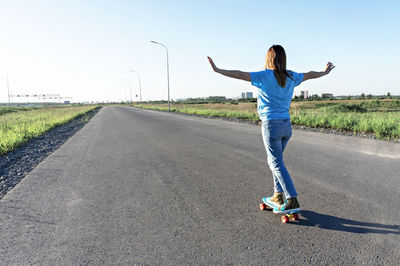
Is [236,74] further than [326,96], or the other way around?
[326,96]

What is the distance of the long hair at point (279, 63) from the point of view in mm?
2803

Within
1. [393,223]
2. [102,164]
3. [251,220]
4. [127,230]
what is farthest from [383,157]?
[102,164]

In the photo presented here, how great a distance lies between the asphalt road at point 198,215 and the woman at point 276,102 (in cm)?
48

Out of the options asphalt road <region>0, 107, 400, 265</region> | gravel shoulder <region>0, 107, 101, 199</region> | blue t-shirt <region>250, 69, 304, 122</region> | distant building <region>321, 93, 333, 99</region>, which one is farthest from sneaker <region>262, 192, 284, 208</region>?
distant building <region>321, 93, 333, 99</region>

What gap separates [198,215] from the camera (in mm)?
3154

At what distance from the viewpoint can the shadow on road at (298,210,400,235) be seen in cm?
268

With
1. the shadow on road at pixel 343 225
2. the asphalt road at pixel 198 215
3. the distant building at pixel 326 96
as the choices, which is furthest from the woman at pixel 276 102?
the distant building at pixel 326 96

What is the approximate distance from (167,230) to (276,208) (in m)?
1.36

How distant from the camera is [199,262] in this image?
2.19m

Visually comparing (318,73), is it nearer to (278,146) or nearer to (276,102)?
(276,102)

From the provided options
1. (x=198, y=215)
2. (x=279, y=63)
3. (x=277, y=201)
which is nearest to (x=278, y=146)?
(x=277, y=201)

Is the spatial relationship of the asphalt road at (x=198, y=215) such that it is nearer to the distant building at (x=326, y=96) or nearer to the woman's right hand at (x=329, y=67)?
the woman's right hand at (x=329, y=67)

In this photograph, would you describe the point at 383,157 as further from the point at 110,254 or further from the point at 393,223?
the point at 110,254

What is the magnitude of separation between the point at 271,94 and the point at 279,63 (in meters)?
0.36
